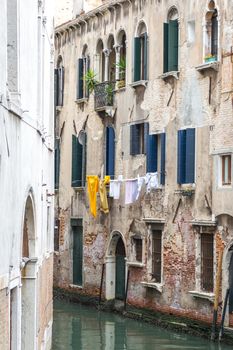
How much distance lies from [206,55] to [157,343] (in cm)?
615

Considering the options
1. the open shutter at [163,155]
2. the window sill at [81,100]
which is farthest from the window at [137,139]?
the window sill at [81,100]

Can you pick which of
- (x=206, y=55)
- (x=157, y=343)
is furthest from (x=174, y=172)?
(x=157, y=343)

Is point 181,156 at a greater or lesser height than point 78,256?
greater

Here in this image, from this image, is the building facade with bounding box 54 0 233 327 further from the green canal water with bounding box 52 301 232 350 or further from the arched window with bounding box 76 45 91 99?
the green canal water with bounding box 52 301 232 350

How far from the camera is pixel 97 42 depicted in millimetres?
29672

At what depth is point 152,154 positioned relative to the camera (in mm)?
25594

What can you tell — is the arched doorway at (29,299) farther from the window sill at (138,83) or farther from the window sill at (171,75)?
the window sill at (138,83)

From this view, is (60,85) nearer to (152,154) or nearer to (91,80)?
(91,80)

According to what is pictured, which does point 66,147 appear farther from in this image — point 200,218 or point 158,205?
point 200,218

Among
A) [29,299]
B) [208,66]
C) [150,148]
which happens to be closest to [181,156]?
[150,148]

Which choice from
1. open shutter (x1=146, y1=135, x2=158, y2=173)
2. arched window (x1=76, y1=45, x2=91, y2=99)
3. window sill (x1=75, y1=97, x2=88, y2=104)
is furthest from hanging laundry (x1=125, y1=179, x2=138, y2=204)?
arched window (x1=76, y1=45, x2=91, y2=99)

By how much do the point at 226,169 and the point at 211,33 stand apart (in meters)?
3.05

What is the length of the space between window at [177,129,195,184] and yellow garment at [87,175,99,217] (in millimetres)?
4941

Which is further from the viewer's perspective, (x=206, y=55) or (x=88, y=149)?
(x=88, y=149)
